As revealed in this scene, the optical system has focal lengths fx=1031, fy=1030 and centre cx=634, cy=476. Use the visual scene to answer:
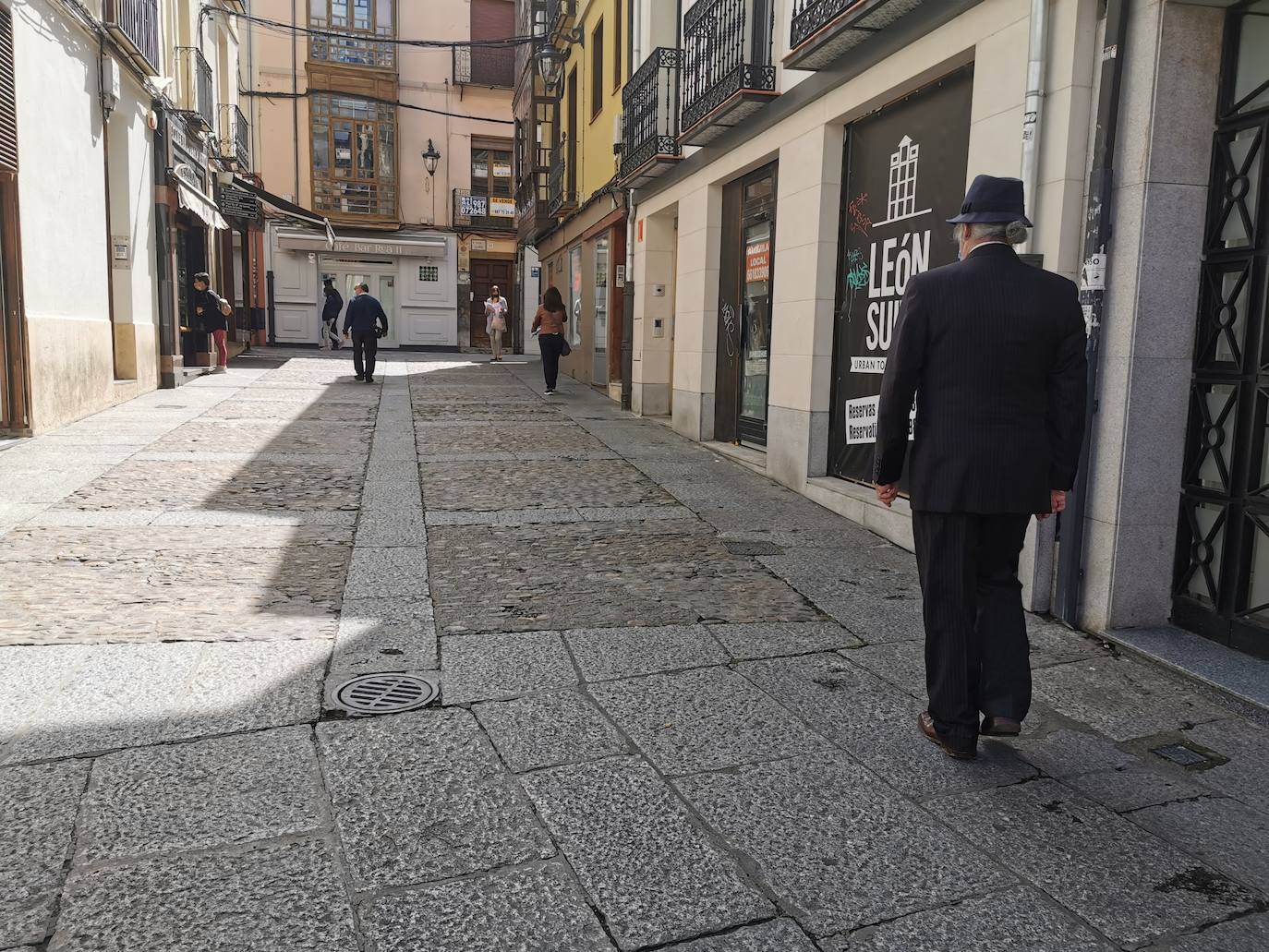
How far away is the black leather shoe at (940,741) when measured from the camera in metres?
3.48

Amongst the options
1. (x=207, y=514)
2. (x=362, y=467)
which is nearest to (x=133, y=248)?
(x=362, y=467)

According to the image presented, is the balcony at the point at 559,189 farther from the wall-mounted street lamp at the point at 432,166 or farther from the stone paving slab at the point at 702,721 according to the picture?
the stone paving slab at the point at 702,721

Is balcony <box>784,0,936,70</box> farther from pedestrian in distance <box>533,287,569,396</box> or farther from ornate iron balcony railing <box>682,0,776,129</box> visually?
pedestrian in distance <box>533,287,569,396</box>

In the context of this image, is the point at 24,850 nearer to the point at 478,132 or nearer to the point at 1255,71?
the point at 1255,71

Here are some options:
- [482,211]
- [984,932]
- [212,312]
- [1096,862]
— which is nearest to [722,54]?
[1096,862]

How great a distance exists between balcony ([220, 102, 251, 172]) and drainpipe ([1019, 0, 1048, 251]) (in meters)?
19.6

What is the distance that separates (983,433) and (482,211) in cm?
3157

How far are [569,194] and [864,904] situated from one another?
1837cm

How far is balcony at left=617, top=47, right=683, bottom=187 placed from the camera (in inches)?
482

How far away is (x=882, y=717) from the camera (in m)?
3.87

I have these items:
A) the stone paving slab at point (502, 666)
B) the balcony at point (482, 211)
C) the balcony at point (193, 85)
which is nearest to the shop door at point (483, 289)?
the balcony at point (482, 211)

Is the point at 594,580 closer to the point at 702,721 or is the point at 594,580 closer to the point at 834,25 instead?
the point at 702,721

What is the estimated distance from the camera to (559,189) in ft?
68.2

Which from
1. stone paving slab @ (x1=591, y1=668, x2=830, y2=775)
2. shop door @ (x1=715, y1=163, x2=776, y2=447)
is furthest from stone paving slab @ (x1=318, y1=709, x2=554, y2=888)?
shop door @ (x1=715, y1=163, x2=776, y2=447)
